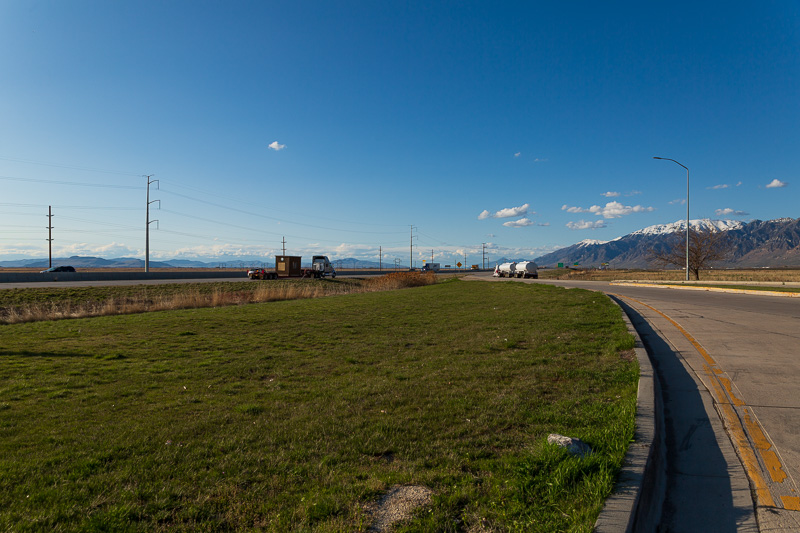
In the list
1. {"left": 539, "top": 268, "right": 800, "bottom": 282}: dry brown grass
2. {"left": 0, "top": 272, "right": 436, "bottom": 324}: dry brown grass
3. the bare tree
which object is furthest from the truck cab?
the bare tree

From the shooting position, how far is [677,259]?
52.0 m

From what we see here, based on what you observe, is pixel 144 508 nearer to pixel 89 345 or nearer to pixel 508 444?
pixel 508 444

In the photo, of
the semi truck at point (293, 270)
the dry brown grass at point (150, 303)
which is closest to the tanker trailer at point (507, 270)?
the semi truck at point (293, 270)

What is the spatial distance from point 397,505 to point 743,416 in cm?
467

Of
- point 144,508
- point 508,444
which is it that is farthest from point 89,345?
point 508,444

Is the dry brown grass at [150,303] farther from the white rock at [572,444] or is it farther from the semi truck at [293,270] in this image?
the white rock at [572,444]

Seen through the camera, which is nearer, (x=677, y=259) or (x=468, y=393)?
(x=468, y=393)

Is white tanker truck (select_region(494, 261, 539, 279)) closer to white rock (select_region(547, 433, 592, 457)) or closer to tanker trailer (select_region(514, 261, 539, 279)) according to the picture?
tanker trailer (select_region(514, 261, 539, 279))

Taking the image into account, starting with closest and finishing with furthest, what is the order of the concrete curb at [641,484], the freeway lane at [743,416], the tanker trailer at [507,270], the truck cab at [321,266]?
1. the concrete curb at [641,484]
2. the freeway lane at [743,416]
3. the truck cab at [321,266]
4. the tanker trailer at [507,270]

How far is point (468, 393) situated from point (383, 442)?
2.04 metres

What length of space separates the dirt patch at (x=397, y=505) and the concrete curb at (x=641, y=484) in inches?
49.9

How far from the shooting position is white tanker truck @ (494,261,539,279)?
2539 inches

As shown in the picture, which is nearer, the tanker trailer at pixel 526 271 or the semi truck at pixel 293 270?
the semi truck at pixel 293 270

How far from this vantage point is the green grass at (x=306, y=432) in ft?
11.3
